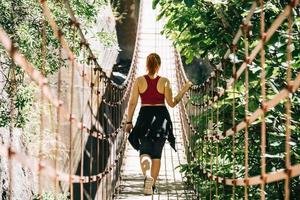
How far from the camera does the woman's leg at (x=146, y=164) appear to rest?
3.74m

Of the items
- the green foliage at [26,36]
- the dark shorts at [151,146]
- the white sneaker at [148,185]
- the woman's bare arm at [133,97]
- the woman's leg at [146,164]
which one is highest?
the green foliage at [26,36]

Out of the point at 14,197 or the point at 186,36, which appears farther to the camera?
the point at 14,197

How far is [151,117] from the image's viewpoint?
3711 mm

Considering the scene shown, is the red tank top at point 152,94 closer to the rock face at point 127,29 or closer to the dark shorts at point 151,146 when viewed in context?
the dark shorts at point 151,146

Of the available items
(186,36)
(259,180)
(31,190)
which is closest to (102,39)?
(186,36)

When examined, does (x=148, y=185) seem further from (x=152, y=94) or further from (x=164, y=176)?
(x=164, y=176)

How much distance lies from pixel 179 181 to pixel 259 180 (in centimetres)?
460

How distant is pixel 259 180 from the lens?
165 cm

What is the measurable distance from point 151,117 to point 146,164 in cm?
28

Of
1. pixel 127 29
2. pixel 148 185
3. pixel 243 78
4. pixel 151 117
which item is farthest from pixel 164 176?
pixel 127 29

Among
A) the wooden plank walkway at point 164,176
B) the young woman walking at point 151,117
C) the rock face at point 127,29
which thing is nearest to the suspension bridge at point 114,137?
the wooden plank walkway at point 164,176

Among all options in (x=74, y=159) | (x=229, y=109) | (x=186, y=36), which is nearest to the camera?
(x=229, y=109)

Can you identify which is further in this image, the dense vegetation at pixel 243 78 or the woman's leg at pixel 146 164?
the woman's leg at pixel 146 164

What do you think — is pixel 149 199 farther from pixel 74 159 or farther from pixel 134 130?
pixel 74 159
